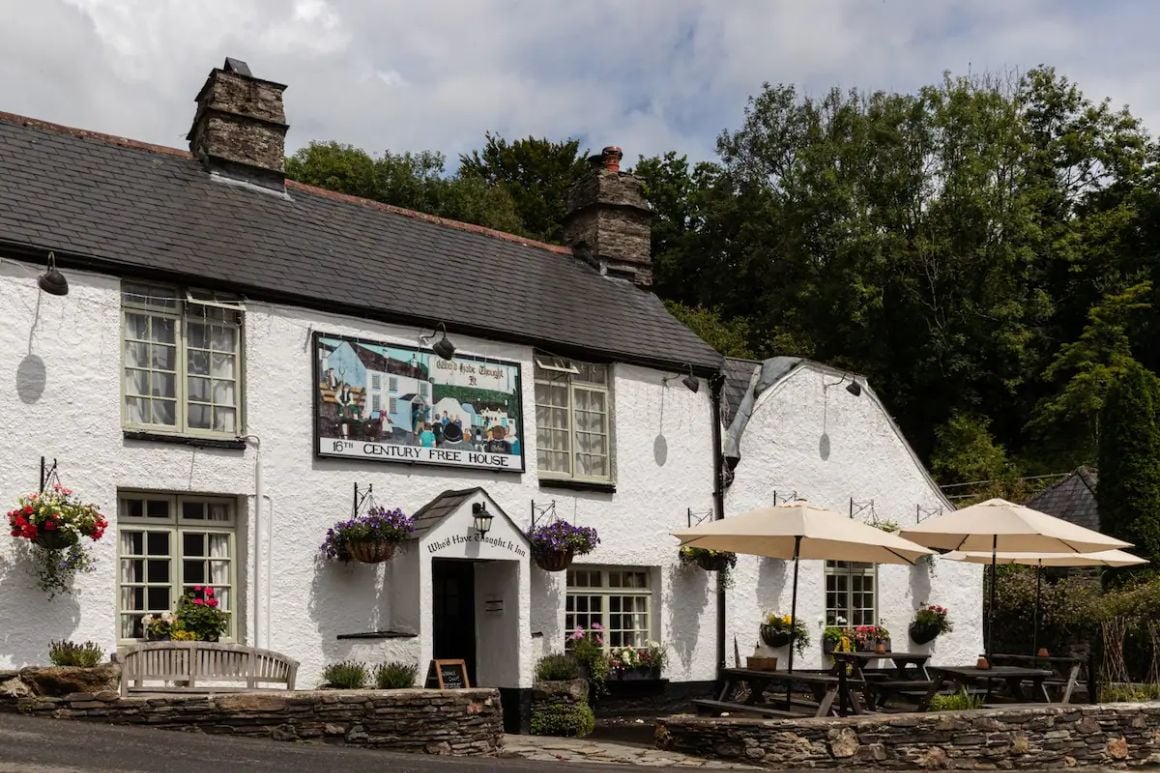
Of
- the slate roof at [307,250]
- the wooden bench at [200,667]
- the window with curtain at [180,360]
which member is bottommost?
the wooden bench at [200,667]

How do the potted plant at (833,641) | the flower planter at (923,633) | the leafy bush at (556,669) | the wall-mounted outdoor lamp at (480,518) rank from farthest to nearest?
the flower planter at (923,633), the potted plant at (833,641), the leafy bush at (556,669), the wall-mounted outdoor lamp at (480,518)

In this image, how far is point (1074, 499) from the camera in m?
28.7

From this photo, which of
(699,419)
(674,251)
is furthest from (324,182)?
(699,419)

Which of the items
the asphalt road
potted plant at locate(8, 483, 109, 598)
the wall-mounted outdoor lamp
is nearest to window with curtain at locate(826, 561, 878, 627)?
the wall-mounted outdoor lamp

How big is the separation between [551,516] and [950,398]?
1064 inches

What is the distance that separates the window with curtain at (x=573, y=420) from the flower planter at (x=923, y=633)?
19.7 ft

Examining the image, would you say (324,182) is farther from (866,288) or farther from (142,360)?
(142,360)

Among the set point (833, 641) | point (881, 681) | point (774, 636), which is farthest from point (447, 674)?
point (833, 641)

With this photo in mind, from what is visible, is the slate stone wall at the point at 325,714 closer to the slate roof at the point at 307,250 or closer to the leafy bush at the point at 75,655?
the leafy bush at the point at 75,655

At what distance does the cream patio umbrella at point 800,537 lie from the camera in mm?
13711

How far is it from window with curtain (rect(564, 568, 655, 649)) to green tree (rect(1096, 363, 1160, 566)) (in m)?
9.77

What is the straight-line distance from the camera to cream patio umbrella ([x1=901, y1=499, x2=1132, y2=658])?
15.1 metres

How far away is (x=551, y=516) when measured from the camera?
54.8 feet

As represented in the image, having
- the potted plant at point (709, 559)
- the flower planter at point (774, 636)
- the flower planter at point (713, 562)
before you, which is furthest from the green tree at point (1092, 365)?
the flower planter at point (713, 562)
